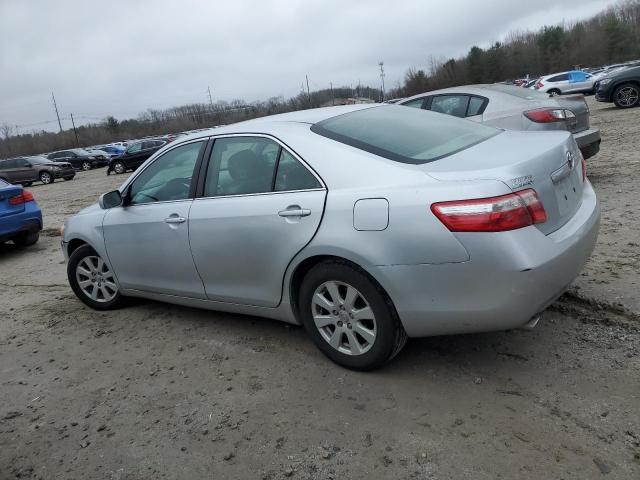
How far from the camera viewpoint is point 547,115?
658 cm

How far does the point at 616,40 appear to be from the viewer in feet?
263

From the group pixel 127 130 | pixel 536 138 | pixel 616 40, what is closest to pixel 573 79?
pixel 536 138

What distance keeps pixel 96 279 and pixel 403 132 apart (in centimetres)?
310

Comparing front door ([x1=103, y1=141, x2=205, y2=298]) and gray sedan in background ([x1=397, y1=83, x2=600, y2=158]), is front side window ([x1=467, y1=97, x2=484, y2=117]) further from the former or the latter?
front door ([x1=103, y1=141, x2=205, y2=298])

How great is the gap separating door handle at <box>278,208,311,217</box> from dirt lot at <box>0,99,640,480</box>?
98 cm

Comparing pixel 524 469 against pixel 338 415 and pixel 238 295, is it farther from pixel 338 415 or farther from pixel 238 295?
pixel 238 295

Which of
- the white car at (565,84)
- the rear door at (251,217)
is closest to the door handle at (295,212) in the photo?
the rear door at (251,217)

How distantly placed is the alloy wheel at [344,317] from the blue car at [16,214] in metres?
6.36

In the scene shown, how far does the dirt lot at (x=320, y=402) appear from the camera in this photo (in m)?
2.47

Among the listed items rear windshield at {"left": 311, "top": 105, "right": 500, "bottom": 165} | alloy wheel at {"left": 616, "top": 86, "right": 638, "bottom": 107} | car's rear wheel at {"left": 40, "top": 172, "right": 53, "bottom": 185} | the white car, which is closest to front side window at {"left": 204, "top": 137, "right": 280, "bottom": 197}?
rear windshield at {"left": 311, "top": 105, "right": 500, "bottom": 165}

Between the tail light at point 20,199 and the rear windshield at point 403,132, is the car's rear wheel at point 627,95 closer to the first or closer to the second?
the rear windshield at point 403,132

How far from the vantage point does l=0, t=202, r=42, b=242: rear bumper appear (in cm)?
776

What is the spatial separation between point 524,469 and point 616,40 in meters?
94.1

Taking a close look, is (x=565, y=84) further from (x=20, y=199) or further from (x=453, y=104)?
(x=20, y=199)
